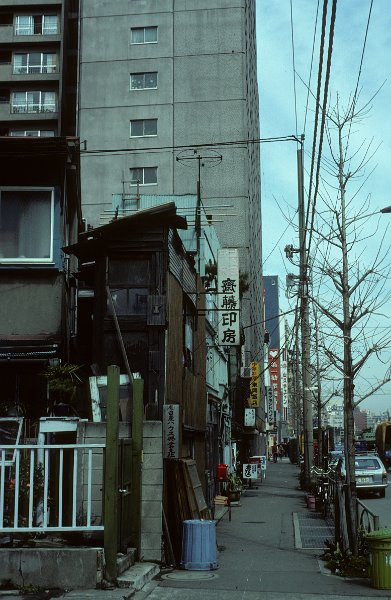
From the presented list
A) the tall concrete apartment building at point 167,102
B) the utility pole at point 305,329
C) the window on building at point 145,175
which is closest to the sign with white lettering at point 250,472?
the utility pole at point 305,329

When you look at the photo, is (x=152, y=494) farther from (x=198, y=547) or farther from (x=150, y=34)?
(x=150, y=34)

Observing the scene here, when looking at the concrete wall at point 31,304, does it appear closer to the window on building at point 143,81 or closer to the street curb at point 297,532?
the street curb at point 297,532

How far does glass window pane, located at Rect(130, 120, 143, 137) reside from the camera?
5006 cm

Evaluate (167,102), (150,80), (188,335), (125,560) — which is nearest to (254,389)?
(167,102)

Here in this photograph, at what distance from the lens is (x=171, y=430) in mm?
13414

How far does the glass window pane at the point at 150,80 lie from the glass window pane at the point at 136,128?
2.67 metres

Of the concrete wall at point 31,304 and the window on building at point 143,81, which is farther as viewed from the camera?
the window on building at point 143,81

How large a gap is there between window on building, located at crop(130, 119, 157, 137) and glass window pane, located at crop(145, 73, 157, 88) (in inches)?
101

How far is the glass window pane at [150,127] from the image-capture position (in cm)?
4981

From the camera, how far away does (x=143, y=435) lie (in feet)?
38.4

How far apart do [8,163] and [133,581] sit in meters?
9.09

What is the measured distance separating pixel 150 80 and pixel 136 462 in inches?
1706

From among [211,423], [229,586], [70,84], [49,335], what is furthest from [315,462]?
[70,84]

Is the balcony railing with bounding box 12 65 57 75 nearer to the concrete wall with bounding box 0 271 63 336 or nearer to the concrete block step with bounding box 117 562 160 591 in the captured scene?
the concrete wall with bounding box 0 271 63 336
